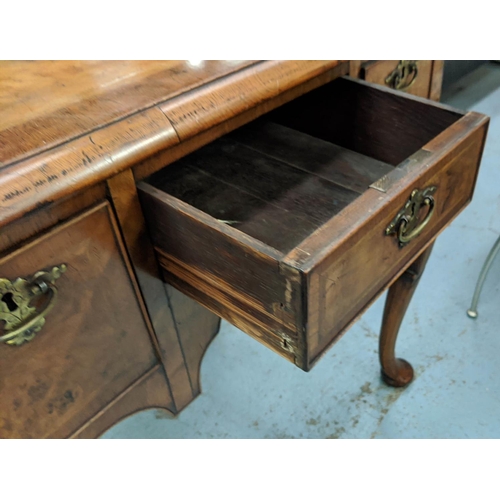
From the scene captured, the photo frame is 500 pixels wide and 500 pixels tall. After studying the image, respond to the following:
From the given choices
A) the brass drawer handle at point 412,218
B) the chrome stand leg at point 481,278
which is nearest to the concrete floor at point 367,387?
the chrome stand leg at point 481,278

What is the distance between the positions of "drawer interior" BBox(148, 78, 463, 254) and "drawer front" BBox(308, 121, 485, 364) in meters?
0.09

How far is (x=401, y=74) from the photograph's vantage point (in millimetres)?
884

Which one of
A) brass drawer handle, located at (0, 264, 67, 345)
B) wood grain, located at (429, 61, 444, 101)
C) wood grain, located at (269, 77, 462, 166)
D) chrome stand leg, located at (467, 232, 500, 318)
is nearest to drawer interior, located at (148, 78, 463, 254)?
wood grain, located at (269, 77, 462, 166)

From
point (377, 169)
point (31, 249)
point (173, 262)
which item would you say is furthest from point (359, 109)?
point (31, 249)

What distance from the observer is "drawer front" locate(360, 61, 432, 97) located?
31.3 inches

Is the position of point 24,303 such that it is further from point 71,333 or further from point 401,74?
point 401,74

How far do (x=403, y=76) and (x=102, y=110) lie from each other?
61cm

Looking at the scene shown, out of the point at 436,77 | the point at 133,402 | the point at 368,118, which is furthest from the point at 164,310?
the point at 436,77

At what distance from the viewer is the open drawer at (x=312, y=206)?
0.47 meters

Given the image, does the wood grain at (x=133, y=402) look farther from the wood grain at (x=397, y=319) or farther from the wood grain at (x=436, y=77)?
the wood grain at (x=436, y=77)

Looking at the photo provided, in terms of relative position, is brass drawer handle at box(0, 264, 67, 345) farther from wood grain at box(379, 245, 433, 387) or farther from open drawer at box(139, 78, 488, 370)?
wood grain at box(379, 245, 433, 387)

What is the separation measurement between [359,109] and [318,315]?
0.39 metres

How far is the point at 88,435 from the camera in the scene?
638 mm

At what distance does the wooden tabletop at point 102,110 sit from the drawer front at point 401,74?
17 centimetres
